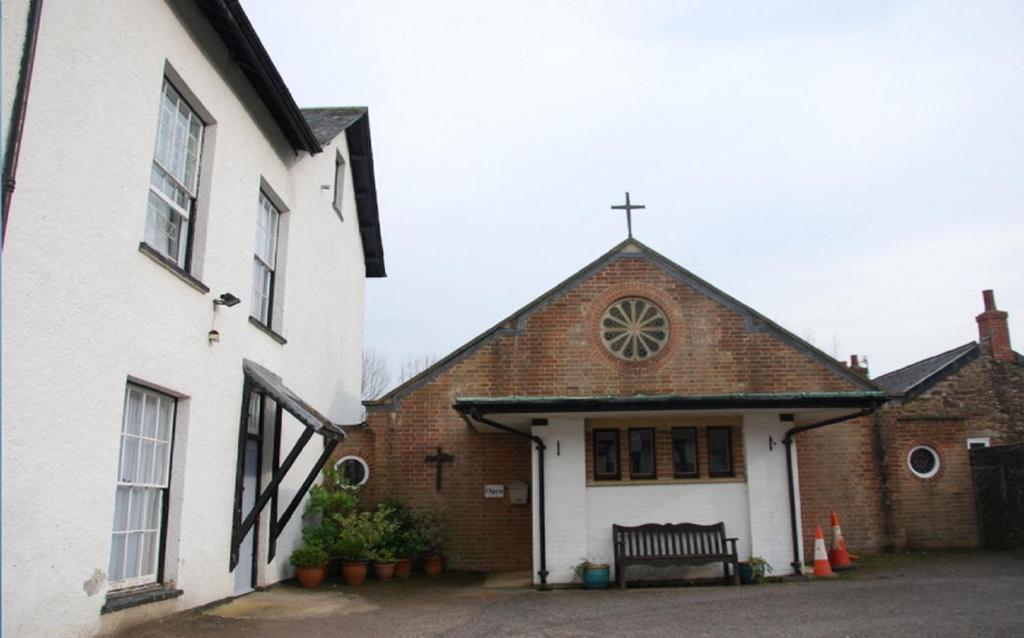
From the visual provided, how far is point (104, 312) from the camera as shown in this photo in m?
6.46

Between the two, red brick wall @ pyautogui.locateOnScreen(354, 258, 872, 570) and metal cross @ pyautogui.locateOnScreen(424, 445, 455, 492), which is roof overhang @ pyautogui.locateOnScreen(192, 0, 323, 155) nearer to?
red brick wall @ pyautogui.locateOnScreen(354, 258, 872, 570)

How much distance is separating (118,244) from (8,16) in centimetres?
199

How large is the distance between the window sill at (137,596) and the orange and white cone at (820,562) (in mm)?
9117

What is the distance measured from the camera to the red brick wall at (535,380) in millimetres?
14180

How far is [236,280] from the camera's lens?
31.1 feet

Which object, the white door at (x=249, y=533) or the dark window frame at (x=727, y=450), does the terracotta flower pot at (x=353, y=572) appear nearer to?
the white door at (x=249, y=533)

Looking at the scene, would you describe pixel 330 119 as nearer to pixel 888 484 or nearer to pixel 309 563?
pixel 309 563

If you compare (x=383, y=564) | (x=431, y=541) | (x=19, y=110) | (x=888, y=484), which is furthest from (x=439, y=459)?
(x=19, y=110)

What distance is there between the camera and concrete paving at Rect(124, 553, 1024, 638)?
312 inches

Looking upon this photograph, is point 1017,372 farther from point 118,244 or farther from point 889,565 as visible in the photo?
point 118,244

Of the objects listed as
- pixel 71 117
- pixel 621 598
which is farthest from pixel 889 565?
pixel 71 117

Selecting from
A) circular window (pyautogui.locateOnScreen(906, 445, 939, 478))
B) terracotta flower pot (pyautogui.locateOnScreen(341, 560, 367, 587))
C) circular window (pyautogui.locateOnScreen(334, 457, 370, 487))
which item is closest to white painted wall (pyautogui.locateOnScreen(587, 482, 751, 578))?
terracotta flower pot (pyautogui.locateOnScreen(341, 560, 367, 587))

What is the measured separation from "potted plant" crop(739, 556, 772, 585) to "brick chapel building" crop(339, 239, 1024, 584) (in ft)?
0.79

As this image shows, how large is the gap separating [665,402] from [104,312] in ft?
24.9
